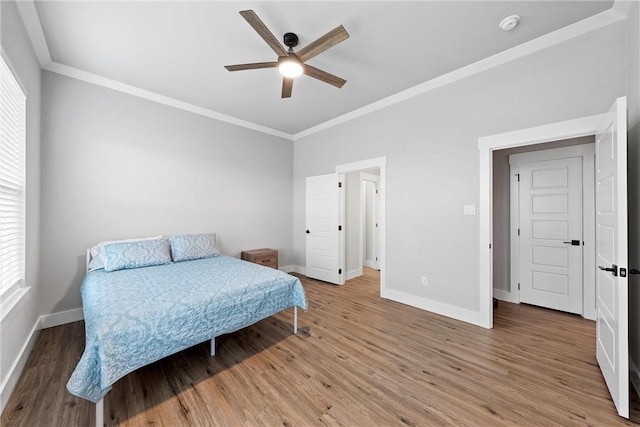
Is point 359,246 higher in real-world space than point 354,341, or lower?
higher

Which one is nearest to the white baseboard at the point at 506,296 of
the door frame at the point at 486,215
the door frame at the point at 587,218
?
the door frame at the point at 587,218

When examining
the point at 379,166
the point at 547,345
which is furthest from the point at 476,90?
the point at 547,345

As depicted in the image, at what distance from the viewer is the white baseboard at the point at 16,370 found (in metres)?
1.63

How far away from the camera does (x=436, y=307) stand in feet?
10.5

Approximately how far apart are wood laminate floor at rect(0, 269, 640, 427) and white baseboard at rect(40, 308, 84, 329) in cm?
9

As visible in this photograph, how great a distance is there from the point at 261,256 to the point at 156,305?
2.52m

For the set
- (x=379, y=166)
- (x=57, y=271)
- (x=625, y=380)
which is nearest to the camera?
(x=625, y=380)

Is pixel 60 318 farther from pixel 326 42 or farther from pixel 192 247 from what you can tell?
pixel 326 42

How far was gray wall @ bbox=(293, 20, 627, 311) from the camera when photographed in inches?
88.2

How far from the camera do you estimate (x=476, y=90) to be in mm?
2855

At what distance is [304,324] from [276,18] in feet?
9.88

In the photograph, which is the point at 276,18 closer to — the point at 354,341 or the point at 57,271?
the point at 354,341

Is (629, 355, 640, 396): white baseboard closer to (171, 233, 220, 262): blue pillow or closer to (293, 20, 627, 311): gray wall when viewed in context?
(293, 20, 627, 311): gray wall

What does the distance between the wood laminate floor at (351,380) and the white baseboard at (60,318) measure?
9 centimetres
